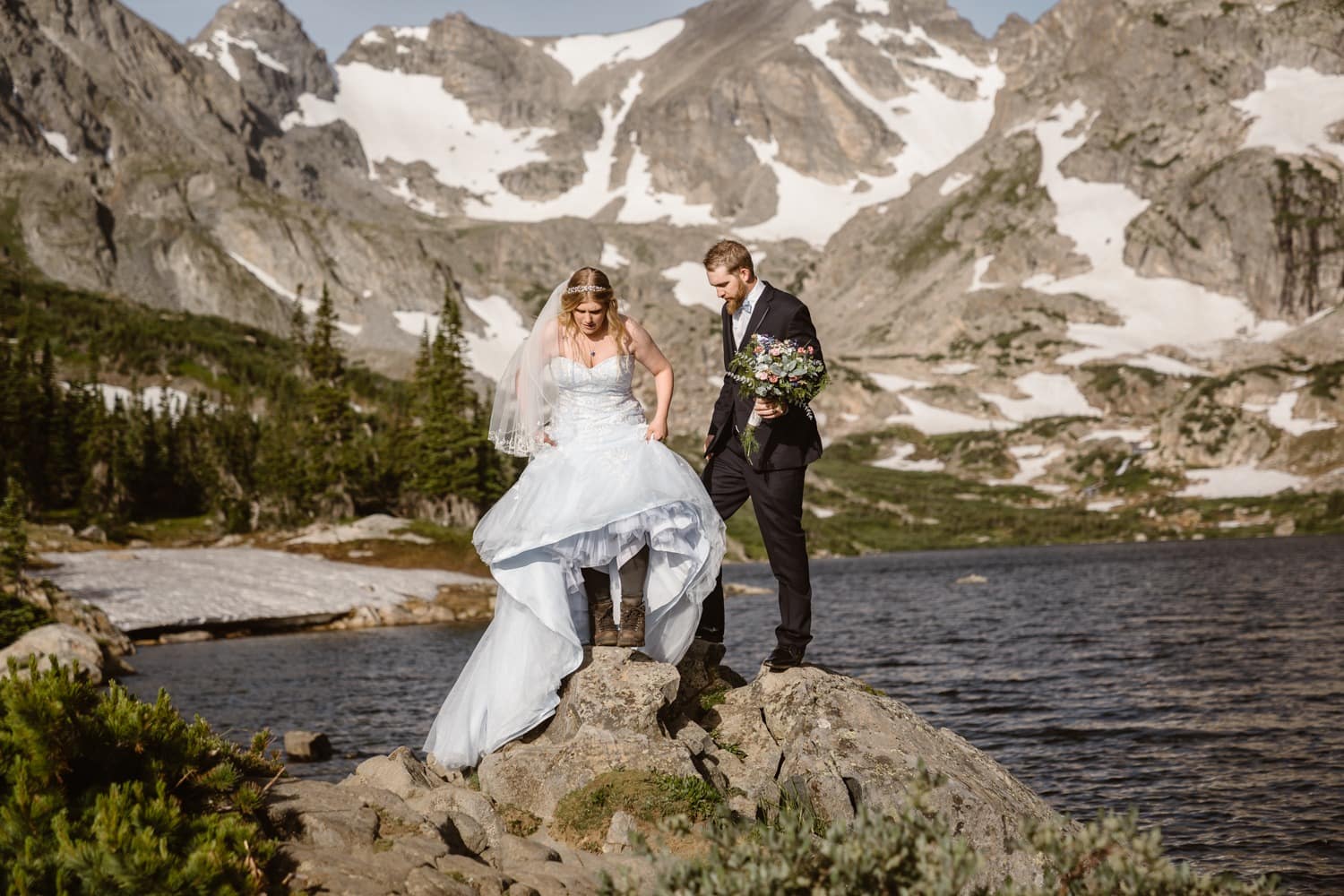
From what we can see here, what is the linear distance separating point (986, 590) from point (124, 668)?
7042 centimetres

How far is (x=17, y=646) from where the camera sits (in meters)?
34.2

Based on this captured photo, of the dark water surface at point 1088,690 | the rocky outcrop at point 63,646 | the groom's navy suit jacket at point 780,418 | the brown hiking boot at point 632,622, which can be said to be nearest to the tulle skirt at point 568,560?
the brown hiking boot at point 632,622

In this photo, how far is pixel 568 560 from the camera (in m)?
11.4

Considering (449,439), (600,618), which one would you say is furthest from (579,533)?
(449,439)

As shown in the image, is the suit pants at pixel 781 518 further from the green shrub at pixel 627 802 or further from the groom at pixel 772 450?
the green shrub at pixel 627 802

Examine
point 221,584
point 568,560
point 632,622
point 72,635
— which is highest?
point 568,560

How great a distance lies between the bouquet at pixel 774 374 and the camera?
38.6 ft

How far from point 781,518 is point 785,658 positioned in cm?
173

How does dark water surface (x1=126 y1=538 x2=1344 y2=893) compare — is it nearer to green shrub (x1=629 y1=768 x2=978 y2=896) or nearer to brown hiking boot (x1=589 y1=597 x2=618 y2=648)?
brown hiking boot (x1=589 y1=597 x2=618 y2=648)

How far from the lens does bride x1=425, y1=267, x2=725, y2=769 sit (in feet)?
36.9

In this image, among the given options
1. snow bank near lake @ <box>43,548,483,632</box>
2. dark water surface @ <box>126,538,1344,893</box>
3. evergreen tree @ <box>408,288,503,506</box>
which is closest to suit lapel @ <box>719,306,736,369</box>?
dark water surface @ <box>126,538,1344,893</box>

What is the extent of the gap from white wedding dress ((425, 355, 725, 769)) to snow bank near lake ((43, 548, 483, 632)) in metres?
47.1

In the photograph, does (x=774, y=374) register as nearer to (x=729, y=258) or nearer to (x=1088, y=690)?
(x=729, y=258)

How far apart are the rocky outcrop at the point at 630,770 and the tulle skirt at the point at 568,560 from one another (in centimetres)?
37
